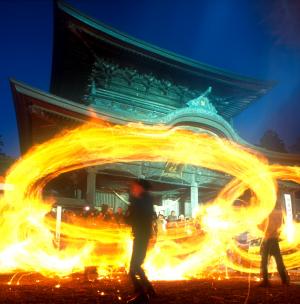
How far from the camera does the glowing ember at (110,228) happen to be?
1077 centimetres

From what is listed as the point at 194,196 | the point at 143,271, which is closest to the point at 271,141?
the point at 194,196

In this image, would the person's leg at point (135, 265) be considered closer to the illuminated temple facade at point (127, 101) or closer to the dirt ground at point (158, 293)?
the dirt ground at point (158, 293)

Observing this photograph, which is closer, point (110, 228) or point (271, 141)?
point (110, 228)

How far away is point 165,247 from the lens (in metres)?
12.2

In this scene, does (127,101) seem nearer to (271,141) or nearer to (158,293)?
(158,293)

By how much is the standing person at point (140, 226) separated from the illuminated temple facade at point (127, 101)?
6925mm

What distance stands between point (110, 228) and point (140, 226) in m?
5.93

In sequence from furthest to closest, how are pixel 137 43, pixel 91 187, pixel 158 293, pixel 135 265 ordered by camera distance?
pixel 137 43 < pixel 91 187 < pixel 158 293 < pixel 135 265

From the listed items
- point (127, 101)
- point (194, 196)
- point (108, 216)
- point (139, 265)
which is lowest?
point (139, 265)

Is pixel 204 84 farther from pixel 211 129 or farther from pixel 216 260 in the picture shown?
pixel 216 260

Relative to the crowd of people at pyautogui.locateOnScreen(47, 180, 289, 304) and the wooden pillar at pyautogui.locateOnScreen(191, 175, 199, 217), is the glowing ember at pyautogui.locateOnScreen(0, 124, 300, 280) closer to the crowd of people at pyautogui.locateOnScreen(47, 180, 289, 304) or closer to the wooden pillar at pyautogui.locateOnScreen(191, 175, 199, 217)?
the wooden pillar at pyautogui.locateOnScreen(191, 175, 199, 217)

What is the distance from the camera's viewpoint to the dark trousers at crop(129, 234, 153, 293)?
17.8 ft

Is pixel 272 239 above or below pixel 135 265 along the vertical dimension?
above

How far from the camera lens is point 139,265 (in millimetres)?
5586
